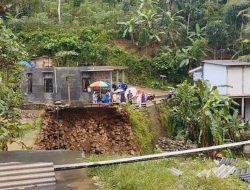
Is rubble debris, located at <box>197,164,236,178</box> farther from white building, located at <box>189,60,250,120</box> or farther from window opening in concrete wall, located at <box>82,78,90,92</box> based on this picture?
window opening in concrete wall, located at <box>82,78,90,92</box>

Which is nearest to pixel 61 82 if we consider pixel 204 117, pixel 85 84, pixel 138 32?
pixel 85 84

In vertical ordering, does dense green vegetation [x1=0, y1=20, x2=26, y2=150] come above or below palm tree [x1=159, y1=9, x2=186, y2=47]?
below

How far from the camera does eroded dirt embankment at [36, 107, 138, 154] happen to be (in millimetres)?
21031

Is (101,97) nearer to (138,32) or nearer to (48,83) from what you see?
(48,83)

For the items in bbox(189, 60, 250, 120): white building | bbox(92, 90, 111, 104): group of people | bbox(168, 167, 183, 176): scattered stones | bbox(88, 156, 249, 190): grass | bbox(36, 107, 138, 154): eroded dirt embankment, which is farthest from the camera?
bbox(189, 60, 250, 120): white building

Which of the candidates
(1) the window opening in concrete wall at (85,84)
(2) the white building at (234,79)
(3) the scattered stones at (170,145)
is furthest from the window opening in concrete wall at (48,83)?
(2) the white building at (234,79)

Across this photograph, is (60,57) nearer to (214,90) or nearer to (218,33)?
(218,33)

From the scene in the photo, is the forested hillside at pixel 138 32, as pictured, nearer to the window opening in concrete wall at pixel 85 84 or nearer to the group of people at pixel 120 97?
the window opening in concrete wall at pixel 85 84

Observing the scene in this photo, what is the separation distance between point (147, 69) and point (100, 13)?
7.53 meters

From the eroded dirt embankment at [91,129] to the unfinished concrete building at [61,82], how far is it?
3782mm

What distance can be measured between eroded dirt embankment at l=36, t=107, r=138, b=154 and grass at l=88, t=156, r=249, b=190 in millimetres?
10193

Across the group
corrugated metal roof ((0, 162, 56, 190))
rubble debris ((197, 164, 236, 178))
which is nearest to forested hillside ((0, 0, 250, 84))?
corrugated metal roof ((0, 162, 56, 190))

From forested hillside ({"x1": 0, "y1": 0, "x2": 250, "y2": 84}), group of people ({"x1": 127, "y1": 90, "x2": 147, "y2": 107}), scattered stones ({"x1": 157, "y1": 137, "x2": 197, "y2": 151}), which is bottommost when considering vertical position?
scattered stones ({"x1": 157, "y1": 137, "x2": 197, "y2": 151})

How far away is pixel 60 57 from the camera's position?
115ft
